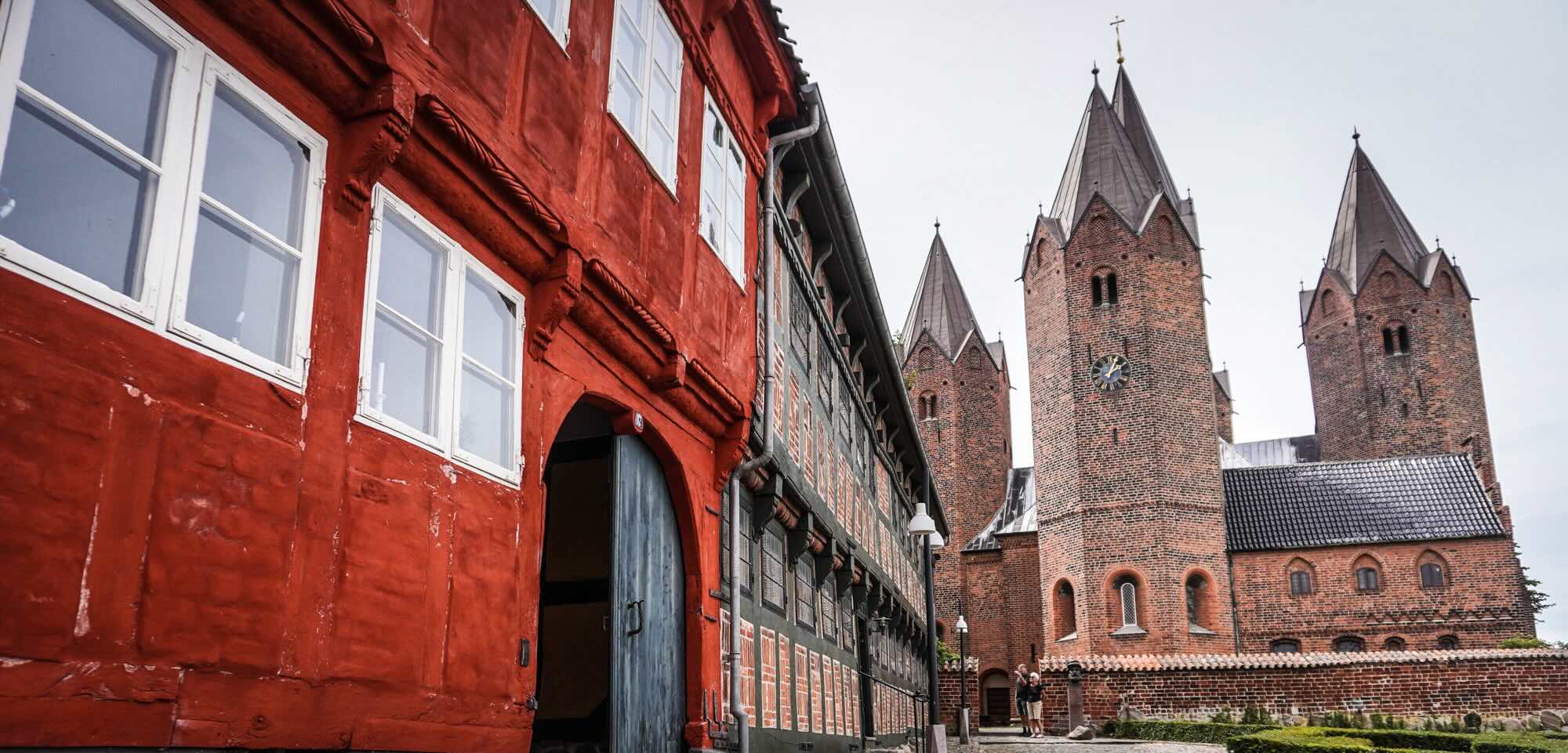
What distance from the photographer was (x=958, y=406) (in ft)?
203

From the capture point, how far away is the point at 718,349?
32.6 ft

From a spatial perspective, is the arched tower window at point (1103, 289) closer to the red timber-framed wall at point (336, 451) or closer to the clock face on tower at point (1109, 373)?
the clock face on tower at point (1109, 373)

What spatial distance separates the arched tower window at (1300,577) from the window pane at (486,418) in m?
46.6

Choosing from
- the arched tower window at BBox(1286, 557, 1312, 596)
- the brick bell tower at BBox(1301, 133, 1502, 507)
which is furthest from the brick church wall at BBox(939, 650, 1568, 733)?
the brick bell tower at BBox(1301, 133, 1502, 507)

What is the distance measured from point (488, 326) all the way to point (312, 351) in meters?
1.56

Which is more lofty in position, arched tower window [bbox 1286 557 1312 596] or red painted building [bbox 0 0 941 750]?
arched tower window [bbox 1286 557 1312 596]

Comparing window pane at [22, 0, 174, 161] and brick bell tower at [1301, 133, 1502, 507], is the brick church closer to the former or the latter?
brick bell tower at [1301, 133, 1502, 507]

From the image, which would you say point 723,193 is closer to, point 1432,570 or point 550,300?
point 550,300

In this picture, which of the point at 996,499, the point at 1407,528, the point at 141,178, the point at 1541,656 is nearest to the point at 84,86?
the point at 141,178

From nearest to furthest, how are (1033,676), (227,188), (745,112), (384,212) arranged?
1. (227,188)
2. (384,212)
3. (745,112)
4. (1033,676)

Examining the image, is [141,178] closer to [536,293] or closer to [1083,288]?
[536,293]

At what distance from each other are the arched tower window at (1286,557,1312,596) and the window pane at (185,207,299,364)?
159ft

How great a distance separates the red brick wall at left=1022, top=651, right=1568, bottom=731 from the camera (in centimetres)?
2883

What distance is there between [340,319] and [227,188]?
698mm
